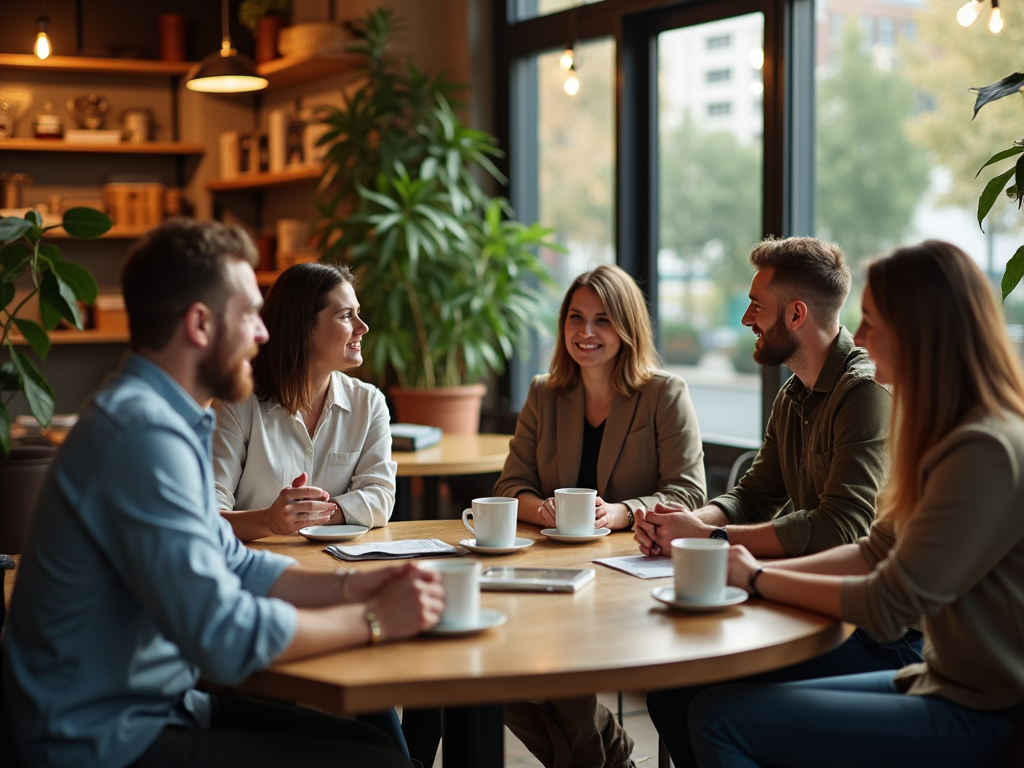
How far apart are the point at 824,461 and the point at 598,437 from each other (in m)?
0.70

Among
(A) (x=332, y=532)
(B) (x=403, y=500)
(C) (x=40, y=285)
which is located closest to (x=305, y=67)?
(B) (x=403, y=500)

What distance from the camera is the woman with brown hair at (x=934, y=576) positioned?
5.40ft

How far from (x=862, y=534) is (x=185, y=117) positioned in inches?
217

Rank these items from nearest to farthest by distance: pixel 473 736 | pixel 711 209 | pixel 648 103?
pixel 473 736, pixel 711 209, pixel 648 103

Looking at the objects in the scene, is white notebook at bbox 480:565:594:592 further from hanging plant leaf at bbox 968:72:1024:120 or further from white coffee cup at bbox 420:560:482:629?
hanging plant leaf at bbox 968:72:1024:120

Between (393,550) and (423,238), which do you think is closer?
(393,550)

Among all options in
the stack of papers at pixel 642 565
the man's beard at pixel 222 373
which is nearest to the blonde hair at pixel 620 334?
A: the stack of papers at pixel 642 565

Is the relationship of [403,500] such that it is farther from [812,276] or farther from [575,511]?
[812,276]

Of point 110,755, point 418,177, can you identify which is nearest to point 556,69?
point 418,177

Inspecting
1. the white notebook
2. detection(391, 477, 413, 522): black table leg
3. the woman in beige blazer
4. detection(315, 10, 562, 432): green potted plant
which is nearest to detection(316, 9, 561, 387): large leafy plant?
detection(315, 10, 562, 432): green potted plant

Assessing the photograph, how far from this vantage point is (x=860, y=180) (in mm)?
3812

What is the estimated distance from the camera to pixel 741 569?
184 cm

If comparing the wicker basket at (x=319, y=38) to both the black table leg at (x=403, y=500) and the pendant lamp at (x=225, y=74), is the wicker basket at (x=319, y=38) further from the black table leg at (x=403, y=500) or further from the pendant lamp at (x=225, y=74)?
the black table leg at (x=403, y=500)

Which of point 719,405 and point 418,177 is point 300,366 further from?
point 418,177
